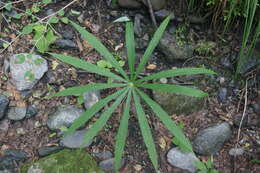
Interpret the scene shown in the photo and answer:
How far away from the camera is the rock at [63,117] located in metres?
2.23

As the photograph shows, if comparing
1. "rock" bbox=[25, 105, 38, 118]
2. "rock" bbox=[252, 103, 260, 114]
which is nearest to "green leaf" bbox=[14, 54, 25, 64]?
"rock" bbox=[25, 105, 38, 118]

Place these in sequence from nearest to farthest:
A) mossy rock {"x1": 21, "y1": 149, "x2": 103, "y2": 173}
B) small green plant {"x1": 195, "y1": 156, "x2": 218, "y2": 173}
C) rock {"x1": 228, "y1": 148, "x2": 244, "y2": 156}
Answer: mossy rock {"x1": 21, "y1": 149, "x2": 103, "y2": 173} < small green plant {"x1": 195, "y1": 156, "x2": 218, "y2": 173} < rock {"x1": 228, "y1": 148, "x2": 244, "y2": 156}

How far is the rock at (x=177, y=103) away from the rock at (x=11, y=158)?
108cm

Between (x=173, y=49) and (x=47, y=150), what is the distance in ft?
4.17

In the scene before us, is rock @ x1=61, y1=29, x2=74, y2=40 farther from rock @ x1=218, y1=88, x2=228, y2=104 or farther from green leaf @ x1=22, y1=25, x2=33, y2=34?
rock @ x1=218, y1=88, x2=228, y2=104

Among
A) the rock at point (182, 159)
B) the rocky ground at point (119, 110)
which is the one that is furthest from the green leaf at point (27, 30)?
the rock at point (182, 159)

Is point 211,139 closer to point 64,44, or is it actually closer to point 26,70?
point 64,44

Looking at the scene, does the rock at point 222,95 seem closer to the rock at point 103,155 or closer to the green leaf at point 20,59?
the rock at point 103,155

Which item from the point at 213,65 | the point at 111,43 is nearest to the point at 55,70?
the point at 111,43

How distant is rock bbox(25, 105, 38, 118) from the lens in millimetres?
2252

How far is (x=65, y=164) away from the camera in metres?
2.08

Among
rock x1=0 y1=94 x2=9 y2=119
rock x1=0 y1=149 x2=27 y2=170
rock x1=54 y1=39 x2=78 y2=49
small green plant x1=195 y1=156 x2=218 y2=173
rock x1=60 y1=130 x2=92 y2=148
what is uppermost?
rock x1=54 y1=39 x2=78 y2=49

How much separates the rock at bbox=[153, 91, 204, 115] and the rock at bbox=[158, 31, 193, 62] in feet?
1.13

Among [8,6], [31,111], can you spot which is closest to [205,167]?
[31,111]
